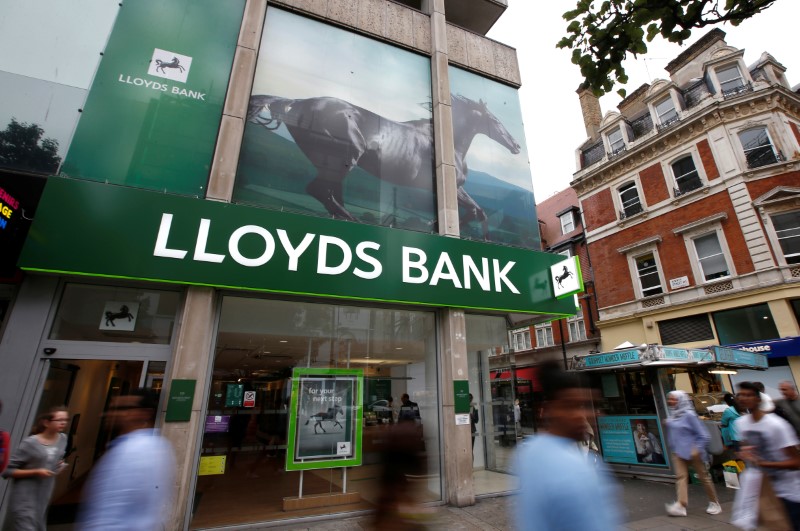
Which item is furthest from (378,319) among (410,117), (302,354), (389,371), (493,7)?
(493,7)

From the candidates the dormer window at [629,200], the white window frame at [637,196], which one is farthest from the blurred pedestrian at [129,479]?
the dormer window at [629,200]

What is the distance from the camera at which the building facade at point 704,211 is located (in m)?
16.8

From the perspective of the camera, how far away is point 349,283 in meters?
7.35

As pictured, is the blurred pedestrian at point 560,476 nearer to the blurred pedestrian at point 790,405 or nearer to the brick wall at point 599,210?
the blurred pedestrian at point 790,405

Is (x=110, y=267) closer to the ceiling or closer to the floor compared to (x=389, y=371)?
closer to the ceiling

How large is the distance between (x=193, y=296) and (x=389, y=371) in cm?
403

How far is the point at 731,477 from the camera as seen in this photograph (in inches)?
329

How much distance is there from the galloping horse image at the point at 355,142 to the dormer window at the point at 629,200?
16723 mm

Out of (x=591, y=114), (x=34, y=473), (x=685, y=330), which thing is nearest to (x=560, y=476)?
(x=34, y=473)

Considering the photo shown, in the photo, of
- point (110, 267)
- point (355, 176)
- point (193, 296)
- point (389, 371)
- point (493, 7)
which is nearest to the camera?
point (110, 267)

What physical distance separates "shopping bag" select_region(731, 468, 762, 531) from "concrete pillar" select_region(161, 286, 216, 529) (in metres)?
7.05

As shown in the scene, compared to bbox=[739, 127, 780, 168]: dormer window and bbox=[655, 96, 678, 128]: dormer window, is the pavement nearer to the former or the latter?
bbox=[739, 127, 780, 168]: dormer window

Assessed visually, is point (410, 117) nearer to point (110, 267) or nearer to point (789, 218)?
point (110, 267)

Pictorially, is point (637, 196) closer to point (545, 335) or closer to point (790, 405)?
point (545, 335)
